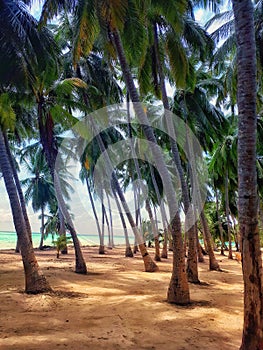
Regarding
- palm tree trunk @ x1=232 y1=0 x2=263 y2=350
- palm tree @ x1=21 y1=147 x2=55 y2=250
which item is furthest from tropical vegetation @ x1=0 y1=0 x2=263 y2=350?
palm tree @ x1=21 y1=147 x2=55 y2=250

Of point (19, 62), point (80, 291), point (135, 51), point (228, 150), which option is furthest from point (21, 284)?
point (228, 150)

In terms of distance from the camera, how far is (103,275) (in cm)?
1159

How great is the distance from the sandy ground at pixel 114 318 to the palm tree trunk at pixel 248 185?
0.99 metres

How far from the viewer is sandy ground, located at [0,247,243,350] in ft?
15.2

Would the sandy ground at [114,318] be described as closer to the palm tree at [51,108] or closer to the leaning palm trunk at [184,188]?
the leaning palm trunk at [184,188]

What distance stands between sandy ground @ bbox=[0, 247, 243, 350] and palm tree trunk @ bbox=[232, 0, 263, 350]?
992mm

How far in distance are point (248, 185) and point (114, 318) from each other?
Answer: 359 centimetres

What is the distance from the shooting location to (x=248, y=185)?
4070mm

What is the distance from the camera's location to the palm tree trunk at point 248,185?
12.9ft

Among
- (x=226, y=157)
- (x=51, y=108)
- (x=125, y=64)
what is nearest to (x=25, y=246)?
(x=125, y=64)

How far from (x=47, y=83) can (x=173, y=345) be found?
363 inches

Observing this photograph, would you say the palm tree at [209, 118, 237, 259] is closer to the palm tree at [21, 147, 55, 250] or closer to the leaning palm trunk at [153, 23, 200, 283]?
the leaning palm trunk at [153, 23, 200, 283]

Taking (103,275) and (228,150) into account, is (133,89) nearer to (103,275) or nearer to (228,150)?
(103,275)

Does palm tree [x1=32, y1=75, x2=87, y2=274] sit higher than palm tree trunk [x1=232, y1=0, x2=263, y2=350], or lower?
higher
